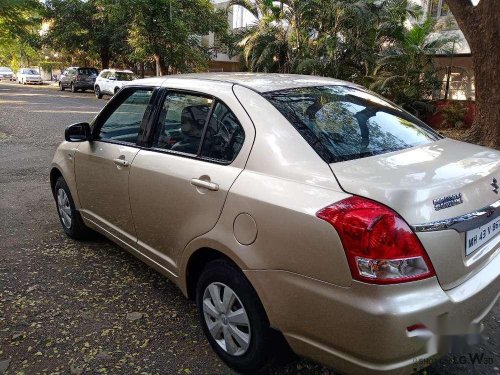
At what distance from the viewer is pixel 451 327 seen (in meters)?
2.06

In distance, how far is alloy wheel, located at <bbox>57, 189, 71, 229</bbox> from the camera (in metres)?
4.55

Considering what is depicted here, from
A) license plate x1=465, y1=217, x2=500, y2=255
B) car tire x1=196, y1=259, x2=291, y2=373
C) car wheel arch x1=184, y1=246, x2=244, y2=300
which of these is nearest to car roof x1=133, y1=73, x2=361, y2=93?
car wheel arch x1=184, y1=246, x2=244, y2=300

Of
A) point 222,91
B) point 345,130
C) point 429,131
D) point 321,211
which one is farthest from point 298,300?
point 429,131

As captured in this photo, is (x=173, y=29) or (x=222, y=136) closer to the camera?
(x=222, y=136)

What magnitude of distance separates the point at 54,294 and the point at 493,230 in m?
3.05

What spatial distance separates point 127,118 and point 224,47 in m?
25.8

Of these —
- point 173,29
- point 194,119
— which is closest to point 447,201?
point 194,119

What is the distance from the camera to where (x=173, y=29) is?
22344mm

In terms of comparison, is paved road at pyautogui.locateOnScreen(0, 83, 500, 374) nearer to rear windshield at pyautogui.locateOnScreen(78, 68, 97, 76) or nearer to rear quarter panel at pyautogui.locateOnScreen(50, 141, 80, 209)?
rear quarter panel at pyautogui.locateOnScreen(50, 141, 80, 209)

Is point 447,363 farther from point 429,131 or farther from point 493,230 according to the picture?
point 429,131

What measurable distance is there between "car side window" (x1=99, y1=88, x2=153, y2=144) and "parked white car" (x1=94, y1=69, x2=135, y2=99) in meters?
19.7

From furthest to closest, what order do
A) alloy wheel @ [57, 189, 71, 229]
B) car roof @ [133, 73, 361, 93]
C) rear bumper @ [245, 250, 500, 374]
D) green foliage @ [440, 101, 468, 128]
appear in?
green foliage @ [440, 101, 468, 128], alloy wheel @ [57, 189, 71, 229], car roof @ [133, 73, 361, 93], rear bumper @ [245, 250, 500, 374]

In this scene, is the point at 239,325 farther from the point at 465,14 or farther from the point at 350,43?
the point at 350,43

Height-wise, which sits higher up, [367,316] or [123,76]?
[123,76]
